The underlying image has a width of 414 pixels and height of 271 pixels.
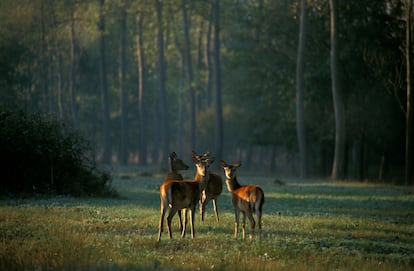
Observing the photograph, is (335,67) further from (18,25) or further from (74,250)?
(74,250)

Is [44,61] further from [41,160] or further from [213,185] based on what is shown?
[213,185]

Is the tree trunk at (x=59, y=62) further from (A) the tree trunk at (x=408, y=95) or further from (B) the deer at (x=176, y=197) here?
(B) the deer at (x=176, y=197)

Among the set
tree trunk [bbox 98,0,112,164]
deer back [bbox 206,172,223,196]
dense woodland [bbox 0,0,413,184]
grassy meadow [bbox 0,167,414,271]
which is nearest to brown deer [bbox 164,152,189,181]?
deer back [bbox 206,172,223,196]

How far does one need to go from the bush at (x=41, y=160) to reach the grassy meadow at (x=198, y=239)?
186cm

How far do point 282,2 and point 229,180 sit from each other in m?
45.5

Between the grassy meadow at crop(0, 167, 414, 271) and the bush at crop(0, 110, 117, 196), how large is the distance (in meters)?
1.86

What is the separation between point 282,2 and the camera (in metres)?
60.7

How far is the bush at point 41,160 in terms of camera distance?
27.0m

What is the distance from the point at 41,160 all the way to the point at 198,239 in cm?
1329

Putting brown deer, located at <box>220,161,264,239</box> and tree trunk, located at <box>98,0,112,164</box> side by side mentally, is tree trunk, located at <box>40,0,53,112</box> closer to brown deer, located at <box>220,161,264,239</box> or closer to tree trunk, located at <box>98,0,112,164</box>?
tree trunk, located at <box>98,0,112,164</box>

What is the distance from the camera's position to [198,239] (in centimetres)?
1616

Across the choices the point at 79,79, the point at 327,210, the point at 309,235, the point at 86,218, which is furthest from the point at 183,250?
the point at 79,79

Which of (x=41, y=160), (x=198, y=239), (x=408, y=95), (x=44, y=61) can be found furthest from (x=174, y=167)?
(x=44, y=61)

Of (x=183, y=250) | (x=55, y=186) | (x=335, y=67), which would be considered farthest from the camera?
(x=335, y=67)
